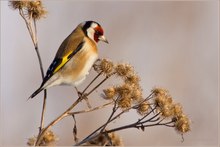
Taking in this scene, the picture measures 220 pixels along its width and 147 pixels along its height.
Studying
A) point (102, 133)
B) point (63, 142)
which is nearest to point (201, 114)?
point (63, 142)

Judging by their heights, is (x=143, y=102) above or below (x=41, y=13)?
below

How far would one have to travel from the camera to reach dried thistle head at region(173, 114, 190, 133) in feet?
10.6

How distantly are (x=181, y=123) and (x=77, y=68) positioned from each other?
3.78 ft

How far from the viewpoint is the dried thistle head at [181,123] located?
323 cm

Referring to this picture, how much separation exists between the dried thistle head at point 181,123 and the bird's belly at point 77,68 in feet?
3.28

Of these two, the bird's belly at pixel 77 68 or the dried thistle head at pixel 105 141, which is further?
the bird's belly at pixel 77 68

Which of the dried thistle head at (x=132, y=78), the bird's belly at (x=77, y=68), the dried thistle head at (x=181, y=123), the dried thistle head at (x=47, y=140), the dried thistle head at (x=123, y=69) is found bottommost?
the dried thistle head at (x=47, y=140)

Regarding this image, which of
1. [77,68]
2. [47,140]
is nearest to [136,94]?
[47,140]

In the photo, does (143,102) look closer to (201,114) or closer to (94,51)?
(94,51)

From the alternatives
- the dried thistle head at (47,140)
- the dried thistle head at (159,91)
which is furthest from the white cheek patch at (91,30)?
the dried thistle head at (47,140)

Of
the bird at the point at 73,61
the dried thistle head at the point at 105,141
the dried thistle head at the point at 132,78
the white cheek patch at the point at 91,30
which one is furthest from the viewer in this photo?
the white cheek patch at the point at 91,30

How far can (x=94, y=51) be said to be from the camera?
4.28 metres

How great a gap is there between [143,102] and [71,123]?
2.28m

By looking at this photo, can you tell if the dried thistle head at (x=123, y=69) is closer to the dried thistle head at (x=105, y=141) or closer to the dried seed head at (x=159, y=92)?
the dried seed head at (x=159, y=92)
